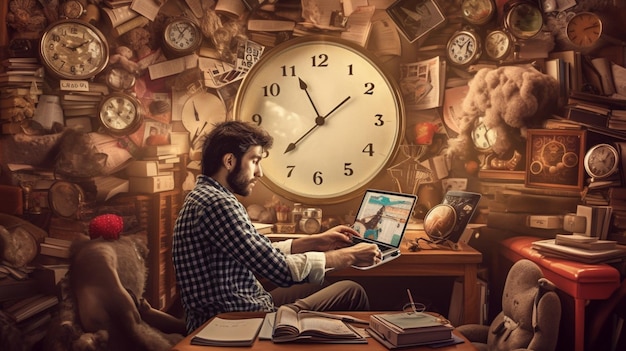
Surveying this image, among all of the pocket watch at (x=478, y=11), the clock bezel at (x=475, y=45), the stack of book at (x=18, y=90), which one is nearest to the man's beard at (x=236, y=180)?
the stack of book at (x=18, y=90)

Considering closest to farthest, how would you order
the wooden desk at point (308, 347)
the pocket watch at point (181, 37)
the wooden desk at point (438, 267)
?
1. the wooden desk at point (308, 347)
2. the wooden desk at point (438, 267)
3. the pocket watch at point (181, 37)

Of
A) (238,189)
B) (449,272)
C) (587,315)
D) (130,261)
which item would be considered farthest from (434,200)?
(130,261)

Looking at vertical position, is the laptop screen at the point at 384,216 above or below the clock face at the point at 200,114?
below

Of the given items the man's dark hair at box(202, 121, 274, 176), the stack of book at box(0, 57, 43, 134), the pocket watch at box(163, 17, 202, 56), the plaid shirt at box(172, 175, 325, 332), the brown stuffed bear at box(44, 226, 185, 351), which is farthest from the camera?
the pocket watch at box(163, 17, 202, 56)

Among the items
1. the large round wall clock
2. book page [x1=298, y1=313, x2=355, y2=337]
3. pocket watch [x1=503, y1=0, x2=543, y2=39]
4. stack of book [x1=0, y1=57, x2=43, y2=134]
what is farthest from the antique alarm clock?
stack of book [x1=0, y1=57, x2=43, y2=134]

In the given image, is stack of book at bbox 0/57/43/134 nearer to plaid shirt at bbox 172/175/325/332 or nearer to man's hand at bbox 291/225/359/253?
plaid shirt at bbox 172/175/325/332

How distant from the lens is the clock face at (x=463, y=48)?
319cm

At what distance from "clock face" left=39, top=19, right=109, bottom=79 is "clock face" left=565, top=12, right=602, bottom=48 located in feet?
8.22

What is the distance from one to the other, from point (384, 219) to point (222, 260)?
0.94 metres

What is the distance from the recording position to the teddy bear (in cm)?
311

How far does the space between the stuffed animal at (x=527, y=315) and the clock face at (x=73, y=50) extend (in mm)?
2367

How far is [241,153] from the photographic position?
2.64 metres

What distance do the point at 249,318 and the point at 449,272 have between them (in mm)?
1138

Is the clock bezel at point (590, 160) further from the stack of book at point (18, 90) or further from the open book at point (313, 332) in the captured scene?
the stack of book at point (18, 90)
